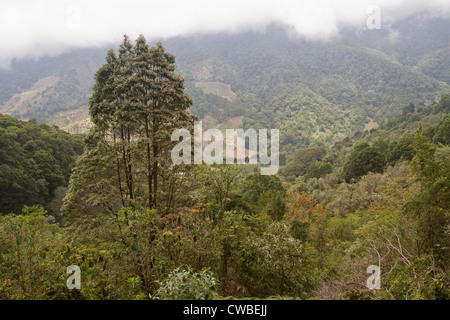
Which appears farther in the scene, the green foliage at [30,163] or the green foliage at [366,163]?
the green foliage at [366,163]

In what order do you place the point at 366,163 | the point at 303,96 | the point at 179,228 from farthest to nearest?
1. the point at 303,96
2. the point at 366,163
3. the point at 179,228

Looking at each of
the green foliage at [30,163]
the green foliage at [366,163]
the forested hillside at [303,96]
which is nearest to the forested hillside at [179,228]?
the green foliage at [366,163]

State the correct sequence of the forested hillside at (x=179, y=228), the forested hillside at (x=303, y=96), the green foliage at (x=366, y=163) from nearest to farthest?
the forested hillside at (x=179, y=228), the green foliage at (x=366, y=163), the forested hillside at (x=303, y=96)

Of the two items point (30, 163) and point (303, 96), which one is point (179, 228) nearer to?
point (30, 163)

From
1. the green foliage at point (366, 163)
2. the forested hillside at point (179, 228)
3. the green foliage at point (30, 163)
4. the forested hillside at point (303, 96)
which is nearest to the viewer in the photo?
the forested hillside at point (179, 228)

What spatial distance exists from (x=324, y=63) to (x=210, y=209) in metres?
221

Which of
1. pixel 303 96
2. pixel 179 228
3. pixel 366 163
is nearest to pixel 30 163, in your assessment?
pixel 179 228

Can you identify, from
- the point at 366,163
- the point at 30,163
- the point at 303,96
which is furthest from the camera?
the point at 303,96

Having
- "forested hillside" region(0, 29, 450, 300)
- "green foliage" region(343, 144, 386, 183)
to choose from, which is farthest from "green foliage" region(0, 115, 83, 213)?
"green foliage" region(343, 144, 386, 183)

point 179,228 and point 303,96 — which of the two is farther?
point 303,96

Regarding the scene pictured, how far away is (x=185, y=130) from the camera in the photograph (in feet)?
32.7

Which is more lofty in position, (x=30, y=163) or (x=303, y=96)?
(x=303, y=96)

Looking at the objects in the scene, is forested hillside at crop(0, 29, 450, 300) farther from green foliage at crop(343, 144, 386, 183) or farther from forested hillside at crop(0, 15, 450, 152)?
forested hillside at crop(0, 15, 450, 152)

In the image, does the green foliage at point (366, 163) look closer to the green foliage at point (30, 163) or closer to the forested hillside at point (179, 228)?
the forested hillside at point (179, 228)
